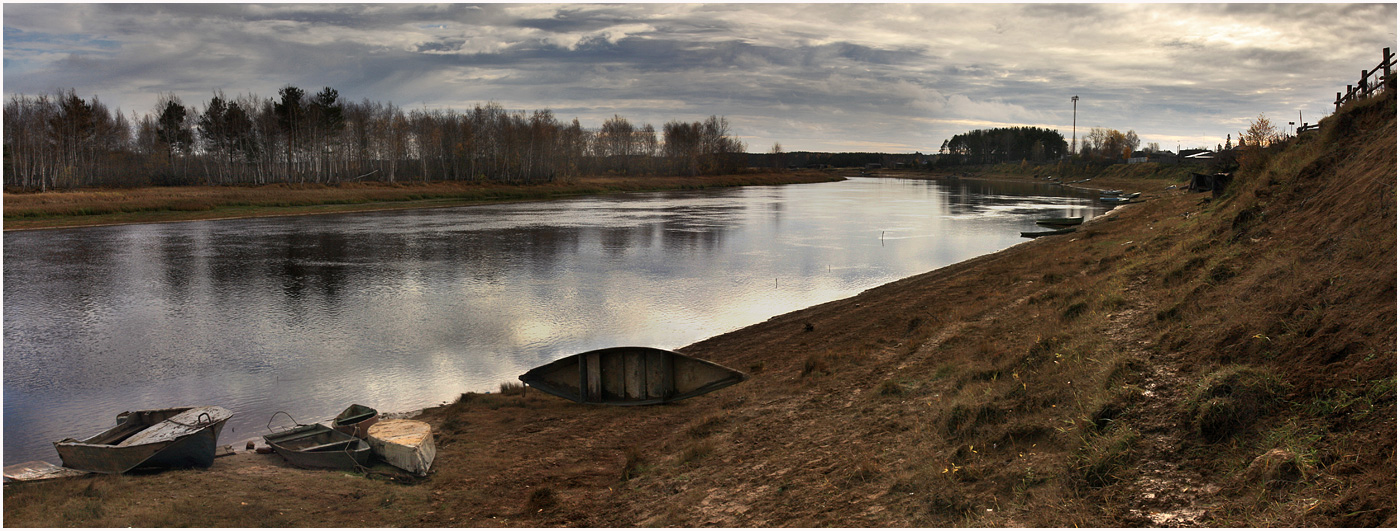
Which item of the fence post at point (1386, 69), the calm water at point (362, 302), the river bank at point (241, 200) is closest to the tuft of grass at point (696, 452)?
the calm water at point (362, 302)

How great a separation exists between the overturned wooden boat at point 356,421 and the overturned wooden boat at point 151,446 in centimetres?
151

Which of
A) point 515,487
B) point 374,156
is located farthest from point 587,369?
point 374,156

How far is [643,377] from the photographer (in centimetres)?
1307

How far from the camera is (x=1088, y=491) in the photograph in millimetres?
6457

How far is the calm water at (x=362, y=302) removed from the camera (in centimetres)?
1467

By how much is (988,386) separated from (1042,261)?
1545 cm

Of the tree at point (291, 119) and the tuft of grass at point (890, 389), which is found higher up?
the tree at point (291, 119)

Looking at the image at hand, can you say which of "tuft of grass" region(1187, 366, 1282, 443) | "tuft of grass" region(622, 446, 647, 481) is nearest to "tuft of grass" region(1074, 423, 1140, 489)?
"tuft of grass" region(1187, 366, 1282, 443)

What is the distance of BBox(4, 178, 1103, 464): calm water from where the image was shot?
14.7 metres

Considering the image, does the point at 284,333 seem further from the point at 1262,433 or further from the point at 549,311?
the point at 1262,433

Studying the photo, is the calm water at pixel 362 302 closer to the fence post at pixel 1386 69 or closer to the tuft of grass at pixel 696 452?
the tuft of grass at pixel 696 452

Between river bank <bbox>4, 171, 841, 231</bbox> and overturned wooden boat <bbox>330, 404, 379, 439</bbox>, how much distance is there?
51366mm

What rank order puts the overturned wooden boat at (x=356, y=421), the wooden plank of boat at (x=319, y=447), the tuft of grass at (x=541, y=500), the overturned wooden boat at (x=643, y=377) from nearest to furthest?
the tuft of grass at (x=541, y=500) < the wooden plank of boat at (x=319, y=447) < the overturned wooden boat at (x=356, y=421) < the overturned wooden boat at (x=643, y=377)

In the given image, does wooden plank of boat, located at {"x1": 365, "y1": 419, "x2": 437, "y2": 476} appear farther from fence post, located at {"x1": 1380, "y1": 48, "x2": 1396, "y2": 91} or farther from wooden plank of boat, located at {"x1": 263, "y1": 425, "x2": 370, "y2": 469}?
fence post, located at {"x1": 1380, "y1": 48, "x2": 1396, "y2": 91}
